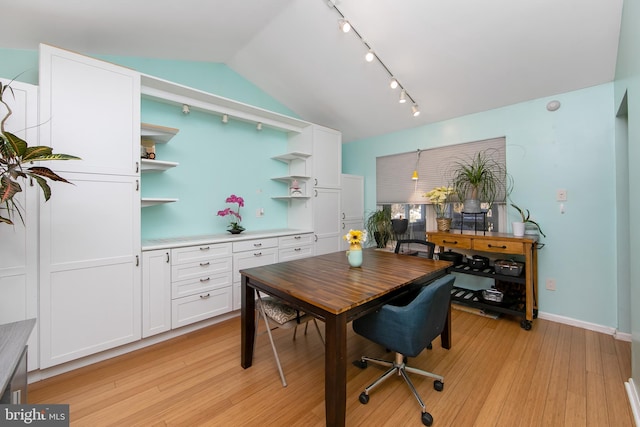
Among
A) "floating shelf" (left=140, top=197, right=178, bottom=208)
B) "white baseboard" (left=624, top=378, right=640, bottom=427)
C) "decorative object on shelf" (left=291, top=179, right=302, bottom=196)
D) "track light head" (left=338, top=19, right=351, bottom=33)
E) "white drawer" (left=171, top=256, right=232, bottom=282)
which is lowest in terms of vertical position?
"white baseboard" (left=624, top=378, right=640, bottom=427)

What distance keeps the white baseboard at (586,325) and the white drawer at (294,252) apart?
274 cm

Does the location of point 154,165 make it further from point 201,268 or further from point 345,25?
point 345,25

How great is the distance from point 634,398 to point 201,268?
130 inches

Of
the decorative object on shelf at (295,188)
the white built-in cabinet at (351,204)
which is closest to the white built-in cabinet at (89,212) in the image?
the decorative object on shelf at (295,188)

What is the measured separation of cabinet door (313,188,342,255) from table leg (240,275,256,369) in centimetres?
185

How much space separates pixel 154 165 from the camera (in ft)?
8.41

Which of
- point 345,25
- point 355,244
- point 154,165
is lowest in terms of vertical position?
point 355,244

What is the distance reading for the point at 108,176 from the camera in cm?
209

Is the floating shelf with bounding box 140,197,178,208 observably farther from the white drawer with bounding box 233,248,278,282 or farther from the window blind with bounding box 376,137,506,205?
the window blind with bounding box 376,137,506,205

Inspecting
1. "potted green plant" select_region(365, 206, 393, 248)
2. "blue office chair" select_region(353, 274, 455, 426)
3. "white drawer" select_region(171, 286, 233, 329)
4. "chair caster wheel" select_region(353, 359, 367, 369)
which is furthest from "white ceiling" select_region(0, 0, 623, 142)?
"chair caster wheel" select_region(353, 359, 367, 369)

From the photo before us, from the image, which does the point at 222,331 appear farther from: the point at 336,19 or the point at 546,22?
the point at 546,22

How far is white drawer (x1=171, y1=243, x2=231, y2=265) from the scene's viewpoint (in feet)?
8.07

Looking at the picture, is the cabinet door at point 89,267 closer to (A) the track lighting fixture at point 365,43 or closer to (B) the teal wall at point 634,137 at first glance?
(A) the track lighting fixture at point 365,43

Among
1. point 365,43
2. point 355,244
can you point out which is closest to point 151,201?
point 355,244
